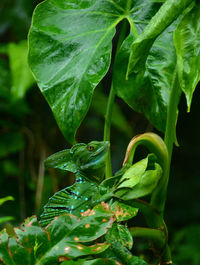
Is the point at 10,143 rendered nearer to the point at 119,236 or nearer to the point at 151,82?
the point at 151,82

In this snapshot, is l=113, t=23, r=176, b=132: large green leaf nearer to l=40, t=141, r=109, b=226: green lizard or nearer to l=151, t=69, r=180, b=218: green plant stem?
l=151, t=69, r=180, b=218: green plant stem

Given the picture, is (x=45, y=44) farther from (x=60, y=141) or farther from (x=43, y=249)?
(x=60, y=141)

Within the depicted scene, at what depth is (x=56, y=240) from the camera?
17.1 inches

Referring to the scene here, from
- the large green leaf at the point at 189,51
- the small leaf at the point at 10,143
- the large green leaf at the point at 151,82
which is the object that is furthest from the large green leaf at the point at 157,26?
the small leaf at the point at 10,143

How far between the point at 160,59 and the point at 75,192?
347 mm

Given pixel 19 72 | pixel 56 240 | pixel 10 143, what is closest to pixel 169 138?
pixel 56 240

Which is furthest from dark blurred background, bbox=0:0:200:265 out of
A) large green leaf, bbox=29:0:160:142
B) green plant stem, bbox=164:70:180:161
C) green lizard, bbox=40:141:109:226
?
green lizard, bbox=40:141:109:226

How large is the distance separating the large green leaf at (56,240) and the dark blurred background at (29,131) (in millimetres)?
1337

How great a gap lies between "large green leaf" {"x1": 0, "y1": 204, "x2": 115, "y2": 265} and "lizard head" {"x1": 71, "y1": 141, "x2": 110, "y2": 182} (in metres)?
0.08

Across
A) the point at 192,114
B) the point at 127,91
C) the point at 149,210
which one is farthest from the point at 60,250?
the point at 192,114

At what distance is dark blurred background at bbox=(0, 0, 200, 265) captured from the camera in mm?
1851

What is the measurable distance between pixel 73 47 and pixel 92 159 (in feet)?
0.90

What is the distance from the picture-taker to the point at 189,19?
611mm

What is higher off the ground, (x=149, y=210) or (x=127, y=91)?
(x=127, y=91)
